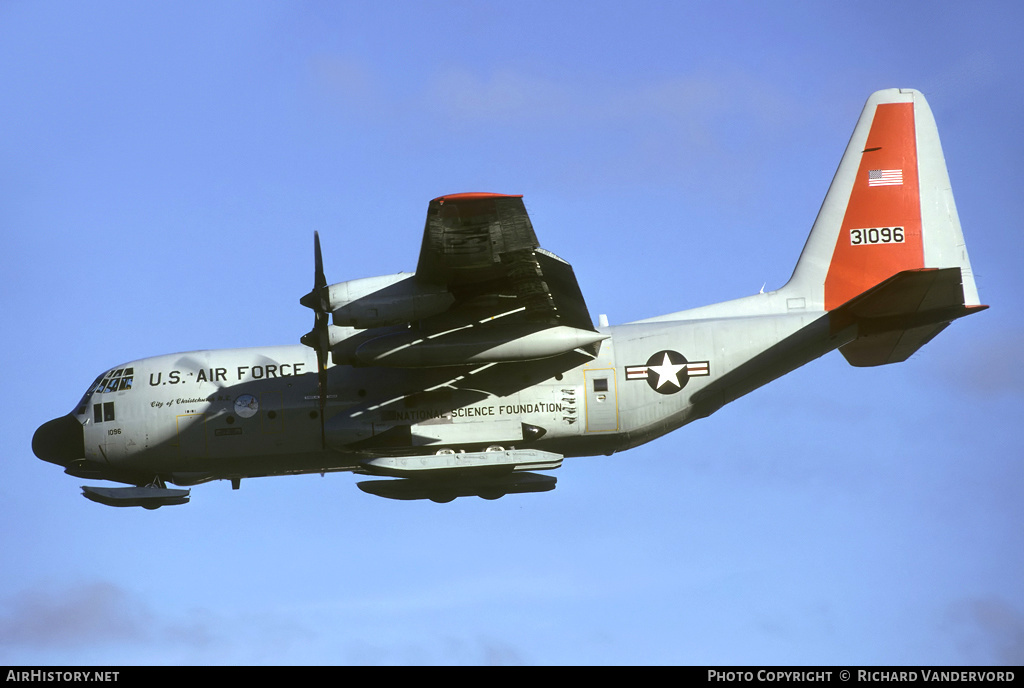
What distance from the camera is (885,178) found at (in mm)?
21375

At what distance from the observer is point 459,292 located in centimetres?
1795

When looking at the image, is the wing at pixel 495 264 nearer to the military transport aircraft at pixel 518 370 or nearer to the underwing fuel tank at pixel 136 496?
the military transport aircraft at pixel 518 370

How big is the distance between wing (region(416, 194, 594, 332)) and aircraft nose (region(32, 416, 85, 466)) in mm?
7953

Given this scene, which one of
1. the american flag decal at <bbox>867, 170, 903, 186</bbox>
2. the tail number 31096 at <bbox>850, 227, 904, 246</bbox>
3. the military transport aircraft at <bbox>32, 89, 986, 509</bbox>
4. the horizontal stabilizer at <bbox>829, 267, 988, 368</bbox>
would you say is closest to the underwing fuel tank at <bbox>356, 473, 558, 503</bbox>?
the military transport aircraft at <bbox>32, 89, 986, 509</bbox>

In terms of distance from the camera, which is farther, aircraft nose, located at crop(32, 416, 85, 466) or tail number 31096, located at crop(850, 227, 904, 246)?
tail number 31096, located at crop(850, 227, 904, 246)

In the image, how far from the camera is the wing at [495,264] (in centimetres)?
1587

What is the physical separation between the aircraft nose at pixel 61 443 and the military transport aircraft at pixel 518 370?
3cm

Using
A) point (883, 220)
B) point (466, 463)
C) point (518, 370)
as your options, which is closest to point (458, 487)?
point (466, 463)

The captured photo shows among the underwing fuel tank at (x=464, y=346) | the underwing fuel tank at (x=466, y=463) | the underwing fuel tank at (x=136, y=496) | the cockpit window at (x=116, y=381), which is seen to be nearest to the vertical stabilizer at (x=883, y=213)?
the underwing fuel tank at (x=464, y=346)

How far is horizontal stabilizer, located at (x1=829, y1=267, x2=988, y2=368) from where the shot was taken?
1880 cm

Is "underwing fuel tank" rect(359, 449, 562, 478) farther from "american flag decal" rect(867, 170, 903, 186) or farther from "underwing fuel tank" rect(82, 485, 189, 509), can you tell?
"american flag decal" rect(867, 170, 903, 186)
